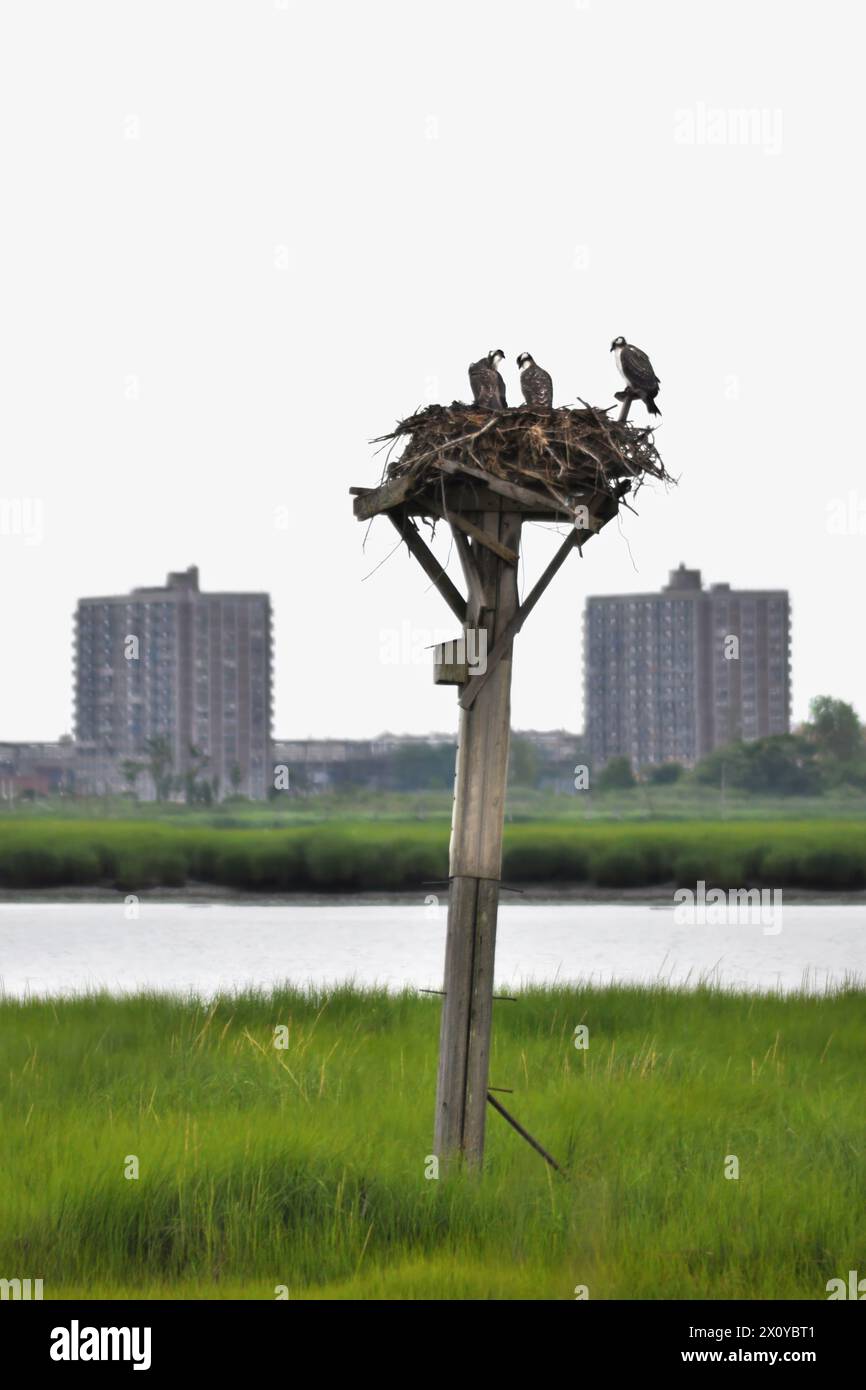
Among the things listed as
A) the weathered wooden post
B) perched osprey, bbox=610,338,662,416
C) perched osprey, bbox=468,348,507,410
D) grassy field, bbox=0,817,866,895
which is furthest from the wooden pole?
grassy field, bbox=0,817,866,895

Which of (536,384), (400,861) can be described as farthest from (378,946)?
(536,384)

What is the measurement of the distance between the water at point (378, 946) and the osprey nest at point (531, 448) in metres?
15.7

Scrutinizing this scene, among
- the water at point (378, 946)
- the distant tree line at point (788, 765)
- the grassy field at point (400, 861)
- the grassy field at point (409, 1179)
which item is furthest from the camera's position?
the distant tree line at point (788, 765)

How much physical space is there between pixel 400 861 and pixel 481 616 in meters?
Result: 54.9

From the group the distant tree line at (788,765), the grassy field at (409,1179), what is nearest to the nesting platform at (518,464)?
the grassy field at (409,1179)

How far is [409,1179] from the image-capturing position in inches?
344

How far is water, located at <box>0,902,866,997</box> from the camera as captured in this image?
29.6 metres

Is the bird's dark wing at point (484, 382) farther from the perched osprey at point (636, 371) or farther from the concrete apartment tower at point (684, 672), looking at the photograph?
the concrete apartment tower at point (684, 672)

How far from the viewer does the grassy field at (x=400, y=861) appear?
6225 centimetres

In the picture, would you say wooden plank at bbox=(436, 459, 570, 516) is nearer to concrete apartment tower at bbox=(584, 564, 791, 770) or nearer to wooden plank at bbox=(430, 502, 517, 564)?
wooden plank at bbox=(430, 502, 517, 564)

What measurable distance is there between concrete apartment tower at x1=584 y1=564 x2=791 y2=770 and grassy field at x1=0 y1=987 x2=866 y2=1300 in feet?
332

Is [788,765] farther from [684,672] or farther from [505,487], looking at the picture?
[505,487]
